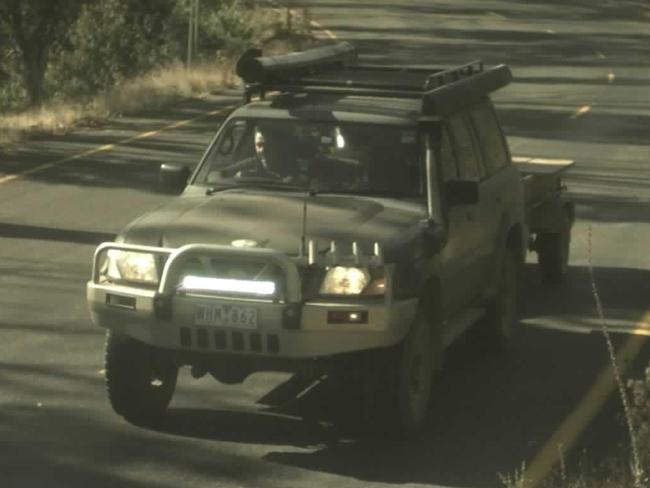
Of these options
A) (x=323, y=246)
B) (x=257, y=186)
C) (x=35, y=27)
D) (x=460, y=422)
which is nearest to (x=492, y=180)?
(x=257, y=186)

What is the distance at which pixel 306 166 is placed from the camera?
34.7ft

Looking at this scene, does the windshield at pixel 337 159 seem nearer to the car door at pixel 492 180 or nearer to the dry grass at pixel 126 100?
the car door at pixel 492 180

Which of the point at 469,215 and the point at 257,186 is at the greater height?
the point at 257,186

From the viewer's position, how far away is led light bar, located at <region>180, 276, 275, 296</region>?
9.20m

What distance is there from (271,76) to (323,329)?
246 centimetres

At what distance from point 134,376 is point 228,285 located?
2.93 ft

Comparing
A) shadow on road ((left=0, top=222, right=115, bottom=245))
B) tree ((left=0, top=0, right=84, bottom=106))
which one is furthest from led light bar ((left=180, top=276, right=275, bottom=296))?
tree ((left=0, top=0, right=84, bottom=106))

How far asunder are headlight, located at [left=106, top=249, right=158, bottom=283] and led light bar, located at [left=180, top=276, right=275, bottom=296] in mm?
271

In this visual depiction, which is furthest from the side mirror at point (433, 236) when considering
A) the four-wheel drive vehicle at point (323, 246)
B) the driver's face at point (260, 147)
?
the driver's face at point (260, 147)

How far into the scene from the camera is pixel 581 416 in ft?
34.4

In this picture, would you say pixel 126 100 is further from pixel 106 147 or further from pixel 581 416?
pixel 581 416

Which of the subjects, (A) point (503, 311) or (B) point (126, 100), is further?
(B) point (126, 100)

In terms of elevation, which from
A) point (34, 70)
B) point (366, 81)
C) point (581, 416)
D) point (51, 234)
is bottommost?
point (34, 70)

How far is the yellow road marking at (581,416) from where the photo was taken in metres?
9.21
